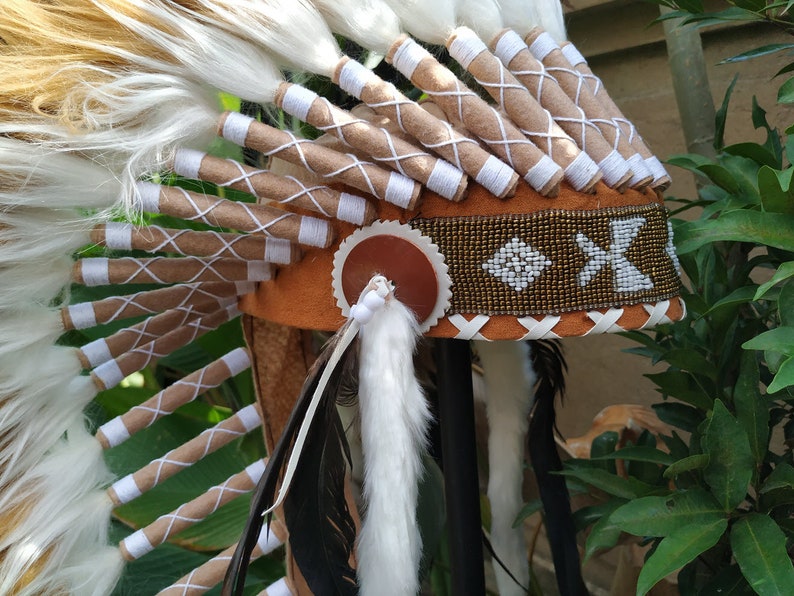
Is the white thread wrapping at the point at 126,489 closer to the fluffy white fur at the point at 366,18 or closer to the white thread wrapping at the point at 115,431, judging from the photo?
the white thread wrapping at the point at 115,431

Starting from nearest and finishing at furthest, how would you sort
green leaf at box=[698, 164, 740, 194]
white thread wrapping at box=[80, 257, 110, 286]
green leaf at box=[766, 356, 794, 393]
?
1. green leaf at box=[766, 356, 794, 393]
2. white thread wrapping at box=[80, 257, 110, 286]
3. green leaf at box=[698, 164, 740, 194]

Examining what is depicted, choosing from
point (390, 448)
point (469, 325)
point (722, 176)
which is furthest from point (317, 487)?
point (722, 176)

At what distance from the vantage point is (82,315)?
585mm

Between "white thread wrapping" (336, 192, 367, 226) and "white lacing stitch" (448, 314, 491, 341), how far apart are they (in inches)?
4.2

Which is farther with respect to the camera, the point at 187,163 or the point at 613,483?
the point at 613,483

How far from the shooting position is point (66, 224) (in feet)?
1.67

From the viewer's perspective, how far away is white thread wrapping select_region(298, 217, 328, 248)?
1.72ft

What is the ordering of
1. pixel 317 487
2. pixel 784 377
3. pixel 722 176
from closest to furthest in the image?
pixel 784 377, pixel 317 487, pixel 722 176

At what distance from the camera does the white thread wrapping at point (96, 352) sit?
→ 2.02ft

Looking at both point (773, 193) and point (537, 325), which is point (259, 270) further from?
point (773, 193)

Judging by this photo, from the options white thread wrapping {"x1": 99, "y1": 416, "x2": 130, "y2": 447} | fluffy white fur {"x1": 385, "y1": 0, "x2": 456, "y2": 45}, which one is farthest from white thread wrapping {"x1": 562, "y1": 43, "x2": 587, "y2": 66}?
white thread wrapping {"x1": 99, "y1": 416, "x2": 130, "y2": 447}

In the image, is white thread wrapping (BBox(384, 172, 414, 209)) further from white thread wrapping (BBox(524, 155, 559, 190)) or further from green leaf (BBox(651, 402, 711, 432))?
green leaf (BBox(651, 402, 711, 432))

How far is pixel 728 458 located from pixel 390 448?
30 centimetres

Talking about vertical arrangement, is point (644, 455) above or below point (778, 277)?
below
